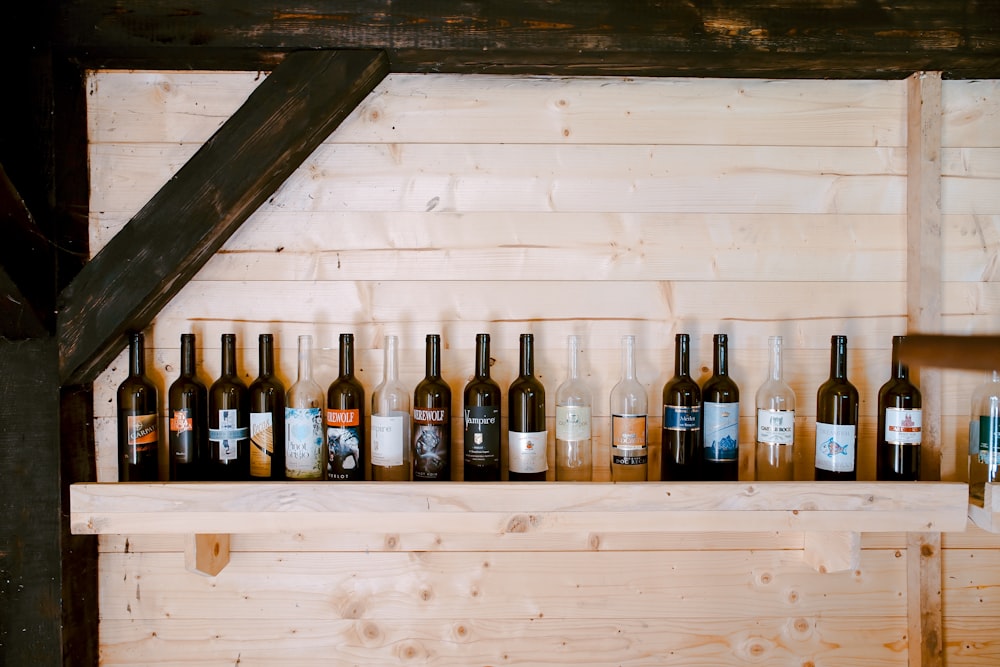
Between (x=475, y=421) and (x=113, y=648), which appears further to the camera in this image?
(x=113, y=648)

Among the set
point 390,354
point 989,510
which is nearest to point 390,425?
point 390,354

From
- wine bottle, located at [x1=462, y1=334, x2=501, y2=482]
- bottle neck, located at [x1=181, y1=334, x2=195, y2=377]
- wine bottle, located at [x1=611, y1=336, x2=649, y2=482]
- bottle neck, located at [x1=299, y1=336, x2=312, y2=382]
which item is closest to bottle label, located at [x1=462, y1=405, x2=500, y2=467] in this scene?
wine bottle, located at [x1=462, y1=334, x2=501, y2=482]

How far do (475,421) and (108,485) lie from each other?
66cm

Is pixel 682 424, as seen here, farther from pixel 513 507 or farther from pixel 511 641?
pixel 511 641

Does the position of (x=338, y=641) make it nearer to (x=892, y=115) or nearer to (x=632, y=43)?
(x=632, y=43)

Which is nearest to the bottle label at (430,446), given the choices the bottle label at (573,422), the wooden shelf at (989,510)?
the bottle label at (573,422)

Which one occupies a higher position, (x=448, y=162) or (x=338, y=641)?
(x=448, y=162)

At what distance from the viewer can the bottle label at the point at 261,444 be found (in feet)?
4.03

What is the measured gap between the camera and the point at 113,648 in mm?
1352

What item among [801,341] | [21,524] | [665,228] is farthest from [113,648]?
[801,341]

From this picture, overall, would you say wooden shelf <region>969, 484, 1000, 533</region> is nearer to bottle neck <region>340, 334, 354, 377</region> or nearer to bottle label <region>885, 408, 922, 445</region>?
bottle label <region>885, 408, 922, 445</region>

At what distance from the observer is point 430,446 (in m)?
1.23

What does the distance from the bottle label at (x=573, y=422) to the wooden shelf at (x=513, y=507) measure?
0.12 meters

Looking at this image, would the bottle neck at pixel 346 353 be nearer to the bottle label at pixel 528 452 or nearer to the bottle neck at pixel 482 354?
the bottle neck at pixel 482 354
